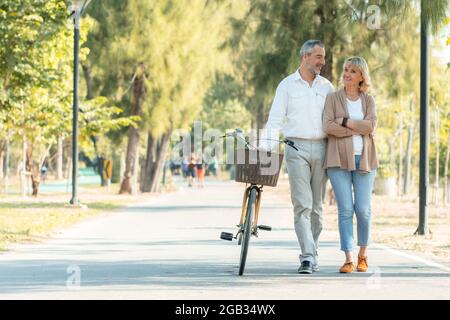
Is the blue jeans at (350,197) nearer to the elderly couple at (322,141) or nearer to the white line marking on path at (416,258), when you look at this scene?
the elderly couple at (322,141)

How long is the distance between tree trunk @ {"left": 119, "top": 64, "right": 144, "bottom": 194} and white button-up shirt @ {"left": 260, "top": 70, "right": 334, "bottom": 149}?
2694cm

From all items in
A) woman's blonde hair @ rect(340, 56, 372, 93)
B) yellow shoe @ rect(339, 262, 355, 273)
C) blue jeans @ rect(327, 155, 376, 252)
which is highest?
woman's blonde hair @ rect(340, 56, 372, 93)

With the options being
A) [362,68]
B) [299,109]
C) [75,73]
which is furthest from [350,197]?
[75,73]

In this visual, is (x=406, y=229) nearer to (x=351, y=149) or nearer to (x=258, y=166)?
(x=351, y=149)

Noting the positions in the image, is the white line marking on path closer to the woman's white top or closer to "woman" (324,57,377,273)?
"woman" (324,57,377,273)

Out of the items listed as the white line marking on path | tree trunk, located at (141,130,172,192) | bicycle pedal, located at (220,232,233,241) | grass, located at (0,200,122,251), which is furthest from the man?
tree trunk, located at (141,130,172,192)

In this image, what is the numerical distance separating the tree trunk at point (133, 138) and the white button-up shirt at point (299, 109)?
88.4ft

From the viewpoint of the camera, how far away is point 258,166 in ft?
34.3

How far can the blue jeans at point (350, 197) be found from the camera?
1081cm

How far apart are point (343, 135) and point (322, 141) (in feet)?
0.89

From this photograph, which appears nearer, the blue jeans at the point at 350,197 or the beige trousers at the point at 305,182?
the beige trousers at the point at 305,182

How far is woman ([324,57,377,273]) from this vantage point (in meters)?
10.7

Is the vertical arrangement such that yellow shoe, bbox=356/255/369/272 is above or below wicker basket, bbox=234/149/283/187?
below

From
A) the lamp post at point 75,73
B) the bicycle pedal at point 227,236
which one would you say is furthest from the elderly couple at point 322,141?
the lamp post at point 75,73
